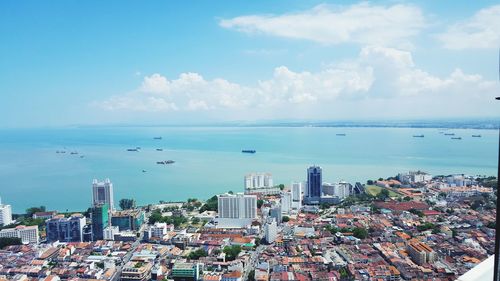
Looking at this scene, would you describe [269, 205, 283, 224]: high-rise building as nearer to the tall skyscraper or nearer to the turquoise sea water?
the tall skyscraper

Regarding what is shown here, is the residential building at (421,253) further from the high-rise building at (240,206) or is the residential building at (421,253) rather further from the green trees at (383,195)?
the green trees at (383,195)

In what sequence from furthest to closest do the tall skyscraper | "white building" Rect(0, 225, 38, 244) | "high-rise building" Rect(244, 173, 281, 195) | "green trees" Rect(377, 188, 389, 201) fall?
"high-rise building" Rect(244, 173, 281, 195), the tall skyscraper, "green trees" Rect(377, 188, 389, 201), "white building" Rect(0, 225, 38, 244)

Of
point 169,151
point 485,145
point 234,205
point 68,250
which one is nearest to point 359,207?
point 234,205

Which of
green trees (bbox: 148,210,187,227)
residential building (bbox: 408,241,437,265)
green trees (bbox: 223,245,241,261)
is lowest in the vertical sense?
green trees (bbox: 148,210,187,227)

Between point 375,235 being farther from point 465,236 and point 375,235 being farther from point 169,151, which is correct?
point 169,151

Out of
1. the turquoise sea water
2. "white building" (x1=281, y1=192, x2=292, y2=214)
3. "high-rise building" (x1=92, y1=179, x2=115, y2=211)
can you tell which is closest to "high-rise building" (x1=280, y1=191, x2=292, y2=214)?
"white building" (x1=281, y1=192, x2=292, y2=214)

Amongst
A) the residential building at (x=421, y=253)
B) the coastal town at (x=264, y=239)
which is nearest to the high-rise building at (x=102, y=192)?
the coastal town at (x=264, y=239)
